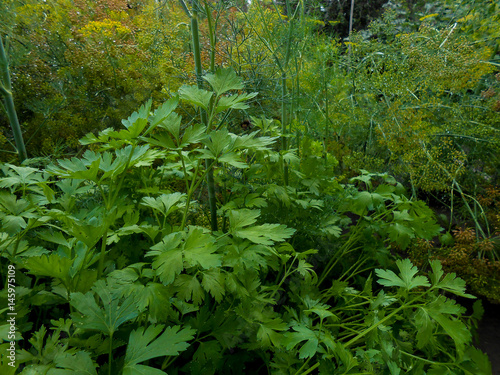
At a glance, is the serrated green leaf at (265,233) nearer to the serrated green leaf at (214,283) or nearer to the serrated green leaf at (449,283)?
the serrated green leaf at (214,283)

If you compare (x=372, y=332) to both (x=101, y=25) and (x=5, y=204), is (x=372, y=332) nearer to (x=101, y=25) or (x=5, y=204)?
(x=5, y=204)

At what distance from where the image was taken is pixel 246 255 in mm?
626

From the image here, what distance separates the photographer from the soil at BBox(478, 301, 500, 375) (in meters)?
0.99

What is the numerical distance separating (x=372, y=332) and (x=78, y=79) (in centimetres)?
175

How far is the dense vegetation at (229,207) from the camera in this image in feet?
1.90

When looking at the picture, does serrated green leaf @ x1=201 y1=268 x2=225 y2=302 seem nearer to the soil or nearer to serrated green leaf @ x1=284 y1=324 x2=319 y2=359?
serrated green leaf @ x1=284 y1=324 x2=319 y2=359

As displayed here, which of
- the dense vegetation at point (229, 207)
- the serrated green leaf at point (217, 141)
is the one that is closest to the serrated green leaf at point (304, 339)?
the dense vegetation at point (229, 207)

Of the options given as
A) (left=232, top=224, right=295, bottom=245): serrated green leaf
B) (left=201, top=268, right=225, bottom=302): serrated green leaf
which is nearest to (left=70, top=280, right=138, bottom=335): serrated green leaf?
(left=201, top=268, right=225, bottom=302): serrated green leaf

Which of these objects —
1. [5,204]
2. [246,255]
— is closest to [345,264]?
[246,255]

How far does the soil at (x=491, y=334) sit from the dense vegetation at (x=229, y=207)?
62 millimetres

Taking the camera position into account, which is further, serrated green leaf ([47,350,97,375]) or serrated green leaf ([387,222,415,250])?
serrated green leaf ([387,222,415,250])

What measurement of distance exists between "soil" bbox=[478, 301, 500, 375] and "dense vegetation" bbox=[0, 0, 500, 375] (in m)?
0.06

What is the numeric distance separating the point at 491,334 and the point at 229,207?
3.70 feet

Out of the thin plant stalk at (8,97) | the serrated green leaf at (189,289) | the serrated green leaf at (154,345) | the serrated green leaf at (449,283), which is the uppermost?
the thin plant stalk at (8,97)
